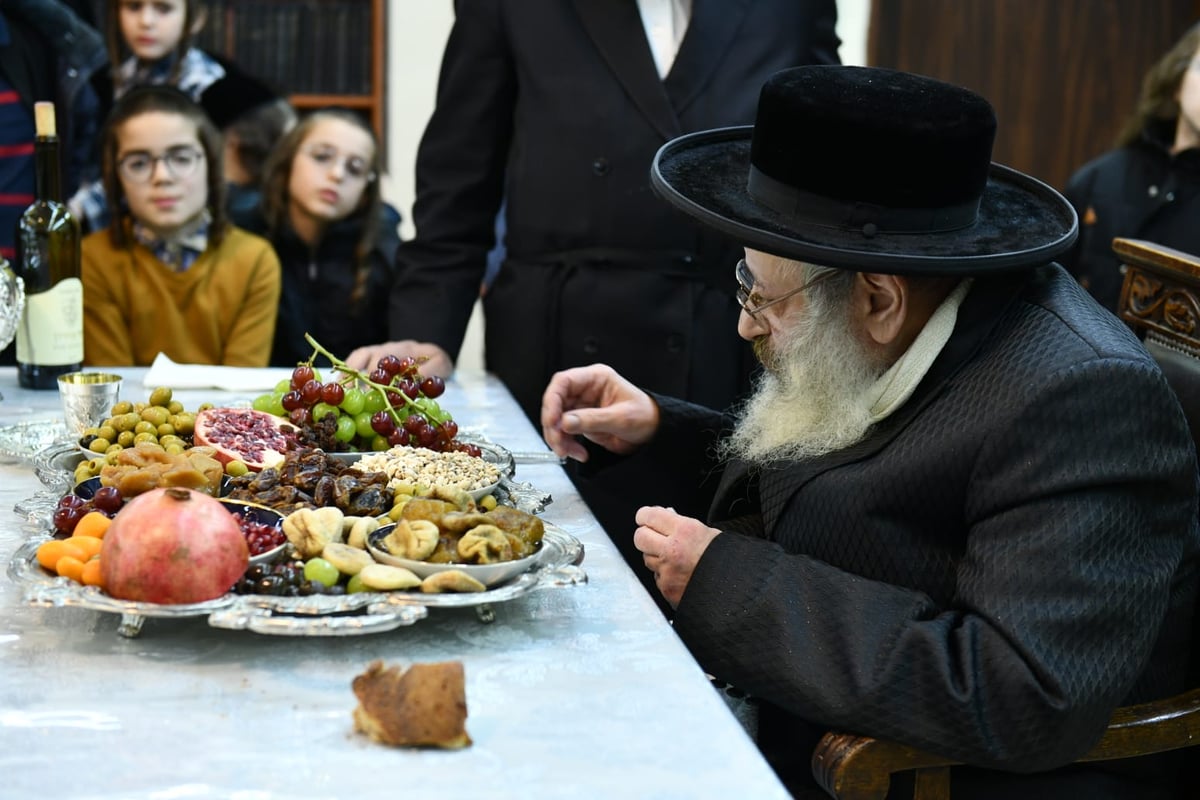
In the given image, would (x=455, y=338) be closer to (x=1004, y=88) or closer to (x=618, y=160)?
(x=618, y=160)

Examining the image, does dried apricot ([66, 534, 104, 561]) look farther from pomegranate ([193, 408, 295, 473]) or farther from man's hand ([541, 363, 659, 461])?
man's hand ([541, 363, 659, 461])

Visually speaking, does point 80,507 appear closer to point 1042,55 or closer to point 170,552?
point 170,552

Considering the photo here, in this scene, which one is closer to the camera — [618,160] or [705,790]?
[705,790]

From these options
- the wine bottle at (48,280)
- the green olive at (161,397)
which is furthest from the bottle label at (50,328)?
the green olive at (161,397)

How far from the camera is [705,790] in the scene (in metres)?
0.99

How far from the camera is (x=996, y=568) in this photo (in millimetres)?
1365

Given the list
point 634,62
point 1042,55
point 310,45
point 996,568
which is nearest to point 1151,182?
point 1042,55

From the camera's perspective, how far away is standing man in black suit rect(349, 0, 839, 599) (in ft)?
8.62

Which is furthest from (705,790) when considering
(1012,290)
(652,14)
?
(652,14)

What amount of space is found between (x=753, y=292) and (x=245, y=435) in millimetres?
722

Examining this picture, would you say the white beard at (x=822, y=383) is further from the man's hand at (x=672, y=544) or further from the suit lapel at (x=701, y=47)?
the suit lapel at (x=701, y=47)

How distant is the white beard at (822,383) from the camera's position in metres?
1.65

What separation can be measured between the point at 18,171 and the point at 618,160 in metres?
2.08

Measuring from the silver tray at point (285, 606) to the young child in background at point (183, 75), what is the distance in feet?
11.0
